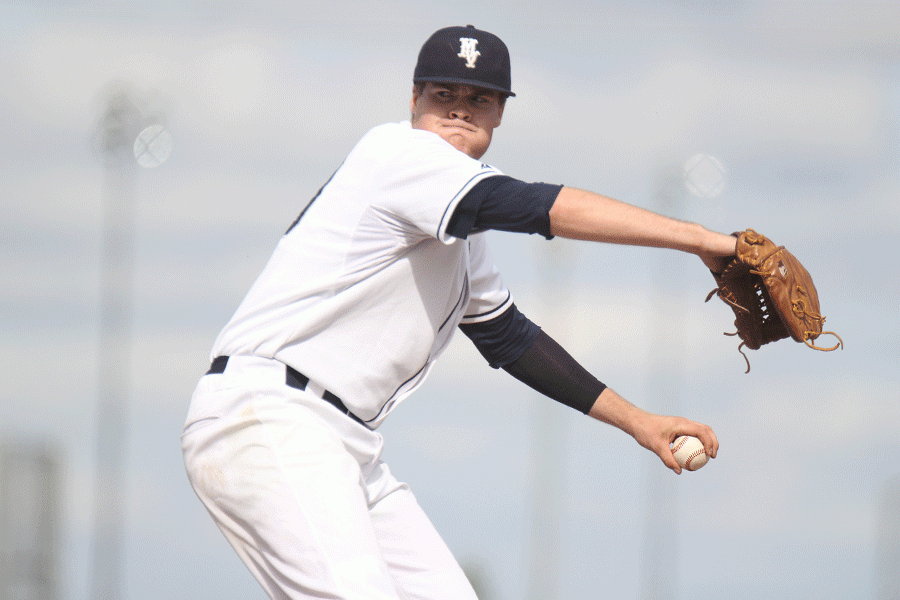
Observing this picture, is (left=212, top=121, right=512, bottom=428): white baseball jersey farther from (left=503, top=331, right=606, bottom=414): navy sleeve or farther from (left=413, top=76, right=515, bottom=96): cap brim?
(left=503, top=331, right=606, bottom=414): navy sleeve

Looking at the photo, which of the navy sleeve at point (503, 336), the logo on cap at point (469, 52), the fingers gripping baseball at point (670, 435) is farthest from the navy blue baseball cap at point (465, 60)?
the fingers gripping baseball at point (670, 435)

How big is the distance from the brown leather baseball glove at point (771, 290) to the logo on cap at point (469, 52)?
1242 millimetres

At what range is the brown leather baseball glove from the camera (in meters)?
3.36

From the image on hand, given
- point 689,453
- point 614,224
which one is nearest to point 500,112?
point 614,224

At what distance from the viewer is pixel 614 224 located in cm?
305

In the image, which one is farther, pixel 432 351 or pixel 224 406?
pixel 432 351

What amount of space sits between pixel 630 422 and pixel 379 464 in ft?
3.89

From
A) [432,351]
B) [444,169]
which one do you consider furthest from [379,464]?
[444,169]

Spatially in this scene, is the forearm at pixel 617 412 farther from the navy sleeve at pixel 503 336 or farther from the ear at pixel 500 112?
the ear at pixel 500 112

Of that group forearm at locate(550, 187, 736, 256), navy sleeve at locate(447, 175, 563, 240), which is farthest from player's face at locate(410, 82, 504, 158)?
forearm at locate(550, 187, 736, 256)

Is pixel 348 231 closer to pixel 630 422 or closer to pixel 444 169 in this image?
pixel 444 169

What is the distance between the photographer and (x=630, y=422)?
4281 mm

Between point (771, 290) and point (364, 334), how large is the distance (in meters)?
1.47

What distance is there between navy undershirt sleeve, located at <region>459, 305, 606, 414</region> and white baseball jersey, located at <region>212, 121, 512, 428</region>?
98 cm
